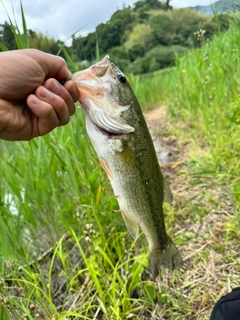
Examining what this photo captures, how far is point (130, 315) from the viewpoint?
5.15 ft

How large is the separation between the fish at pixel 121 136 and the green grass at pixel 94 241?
4.5 inches

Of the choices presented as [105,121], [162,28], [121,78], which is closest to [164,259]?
[105,121]

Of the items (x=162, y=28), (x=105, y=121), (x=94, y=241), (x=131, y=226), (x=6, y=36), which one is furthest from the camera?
(x=162, y=28)

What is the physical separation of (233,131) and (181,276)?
1289mm

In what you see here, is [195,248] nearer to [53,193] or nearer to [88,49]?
[53,193]

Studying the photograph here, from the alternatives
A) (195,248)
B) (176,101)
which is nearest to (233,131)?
(195,248)

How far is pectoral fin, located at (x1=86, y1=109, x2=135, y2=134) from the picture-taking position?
1.29 metres

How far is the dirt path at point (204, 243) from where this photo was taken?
164cm

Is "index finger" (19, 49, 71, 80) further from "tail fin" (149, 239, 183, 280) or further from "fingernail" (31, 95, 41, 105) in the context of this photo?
"tail fin" (149, 239, 183, 280)

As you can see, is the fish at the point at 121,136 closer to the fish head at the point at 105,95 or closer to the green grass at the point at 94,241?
the fish head at the point at 105,95

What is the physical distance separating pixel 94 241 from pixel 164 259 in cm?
49

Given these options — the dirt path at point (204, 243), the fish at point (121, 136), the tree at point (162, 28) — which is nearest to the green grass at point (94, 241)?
the dirt path at point (204, 243)

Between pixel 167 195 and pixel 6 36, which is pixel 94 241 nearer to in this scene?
pixel 167 195

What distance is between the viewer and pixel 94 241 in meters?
1.86
